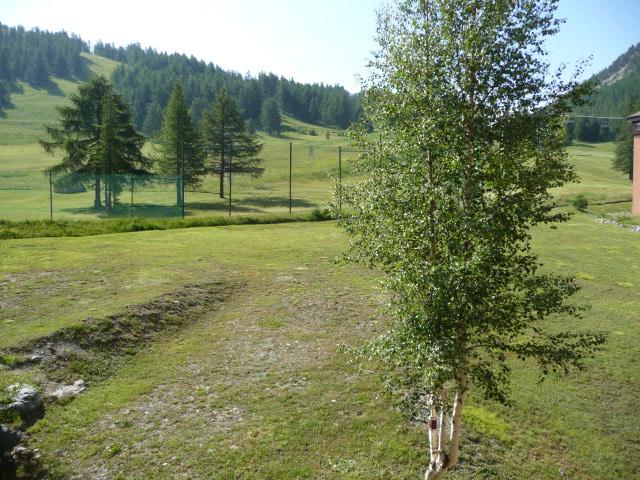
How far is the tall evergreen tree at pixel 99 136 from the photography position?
5028 cm

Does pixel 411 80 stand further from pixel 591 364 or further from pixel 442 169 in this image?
pixel 591 364

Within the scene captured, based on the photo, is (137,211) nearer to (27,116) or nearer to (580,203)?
(580,203)

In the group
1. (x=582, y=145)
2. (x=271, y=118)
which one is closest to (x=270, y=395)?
(x=271, y=118)

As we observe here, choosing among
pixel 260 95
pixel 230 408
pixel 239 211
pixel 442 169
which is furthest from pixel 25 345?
pixel 260 95

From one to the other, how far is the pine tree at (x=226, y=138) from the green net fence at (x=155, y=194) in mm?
3597

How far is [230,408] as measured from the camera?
13.3 m

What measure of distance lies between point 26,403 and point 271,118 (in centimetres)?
→ 16471

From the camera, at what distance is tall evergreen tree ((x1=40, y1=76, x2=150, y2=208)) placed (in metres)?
50.3

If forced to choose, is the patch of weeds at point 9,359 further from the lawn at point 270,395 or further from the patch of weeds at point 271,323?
the patch of weeds at point 271,323

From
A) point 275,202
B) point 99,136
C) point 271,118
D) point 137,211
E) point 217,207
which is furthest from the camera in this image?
point 271,118

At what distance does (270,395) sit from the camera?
13945mm

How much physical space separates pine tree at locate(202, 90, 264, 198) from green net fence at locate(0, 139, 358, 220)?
3.60 meters

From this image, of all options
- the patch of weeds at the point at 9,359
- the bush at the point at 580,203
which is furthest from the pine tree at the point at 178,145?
the patch of weeds at the point at 9,359

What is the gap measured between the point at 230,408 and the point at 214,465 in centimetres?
207
